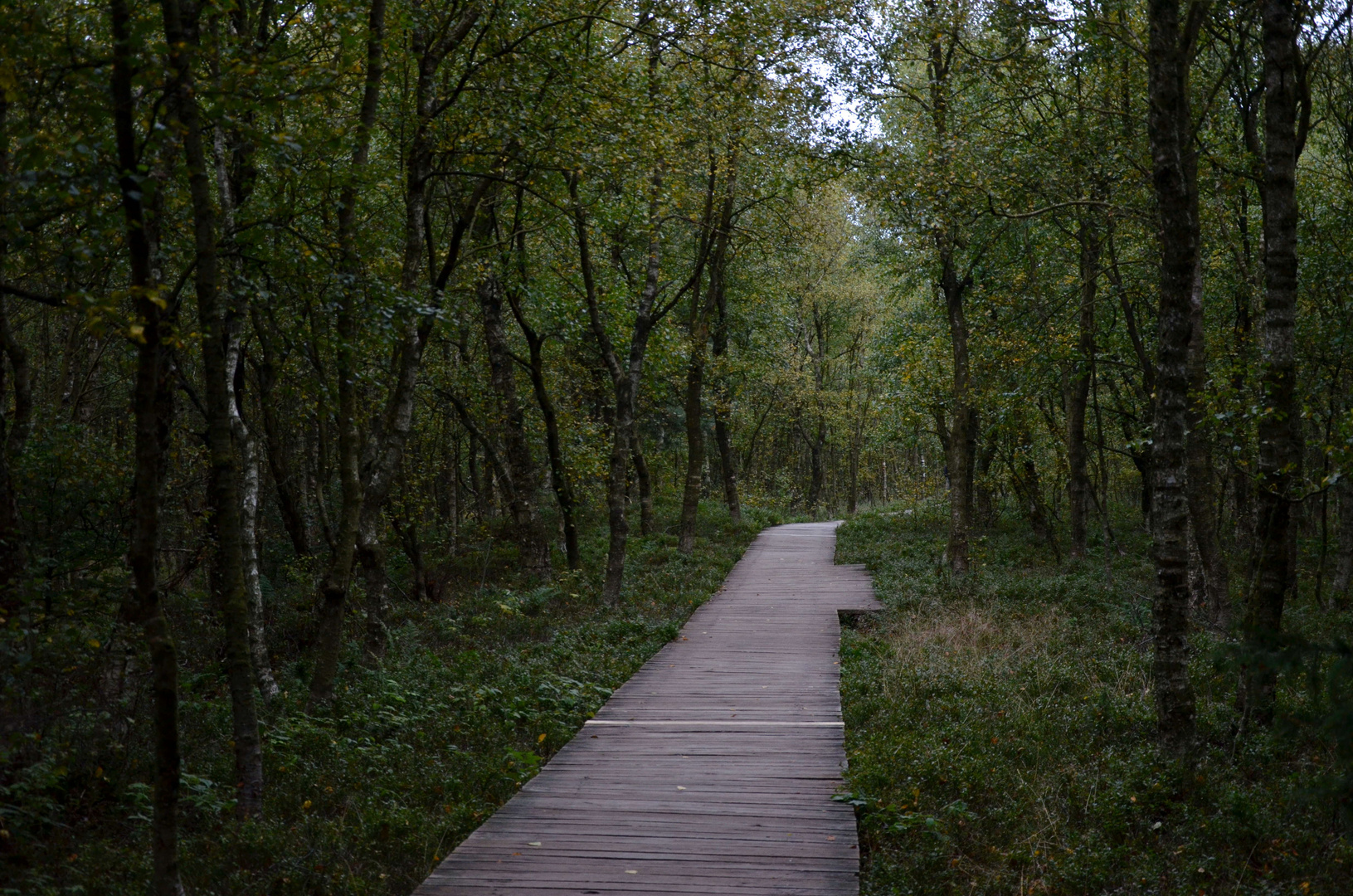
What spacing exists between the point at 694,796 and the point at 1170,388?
16.0ft

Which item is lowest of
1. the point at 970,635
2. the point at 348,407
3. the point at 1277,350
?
the point at 970,635

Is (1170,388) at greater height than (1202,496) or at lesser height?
greater

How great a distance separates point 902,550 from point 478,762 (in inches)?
594

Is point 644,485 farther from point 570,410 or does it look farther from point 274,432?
point 274,432

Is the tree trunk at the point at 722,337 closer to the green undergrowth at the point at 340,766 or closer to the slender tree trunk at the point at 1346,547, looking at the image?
the green undergrowth at the point at 340,766

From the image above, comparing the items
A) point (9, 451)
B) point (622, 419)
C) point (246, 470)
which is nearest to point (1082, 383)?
point (622, 419)

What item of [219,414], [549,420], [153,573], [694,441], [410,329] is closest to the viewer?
[153,573]

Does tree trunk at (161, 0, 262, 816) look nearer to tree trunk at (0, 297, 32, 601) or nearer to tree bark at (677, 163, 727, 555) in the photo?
tree trunk at (0, 297, 32, 601)

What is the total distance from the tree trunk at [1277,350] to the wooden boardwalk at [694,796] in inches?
145

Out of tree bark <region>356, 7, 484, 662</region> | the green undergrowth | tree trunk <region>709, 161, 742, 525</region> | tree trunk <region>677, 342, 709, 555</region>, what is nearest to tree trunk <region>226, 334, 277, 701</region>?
the green undergrowth

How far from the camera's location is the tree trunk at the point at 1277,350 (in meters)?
7.04

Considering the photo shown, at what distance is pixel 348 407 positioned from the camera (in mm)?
8742

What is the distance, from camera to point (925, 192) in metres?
13.4

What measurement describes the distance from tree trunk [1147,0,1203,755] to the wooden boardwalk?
2749mm
